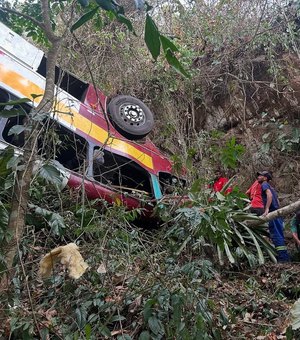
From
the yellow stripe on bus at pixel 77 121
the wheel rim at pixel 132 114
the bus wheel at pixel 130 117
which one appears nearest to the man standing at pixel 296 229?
the yellow stripe on bus at pixel 77 121

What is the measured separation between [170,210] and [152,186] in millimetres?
1465

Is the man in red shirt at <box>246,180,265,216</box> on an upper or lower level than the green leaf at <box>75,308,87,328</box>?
lower

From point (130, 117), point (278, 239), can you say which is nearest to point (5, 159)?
point (278, 239)

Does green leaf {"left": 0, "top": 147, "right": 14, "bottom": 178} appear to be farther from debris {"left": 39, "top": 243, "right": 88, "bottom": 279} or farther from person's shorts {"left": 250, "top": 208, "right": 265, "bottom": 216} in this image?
person's shorts {"left": 250, "top": 208, "right": 265, "bottom": 216}

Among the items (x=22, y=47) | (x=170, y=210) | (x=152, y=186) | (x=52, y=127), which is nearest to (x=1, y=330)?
(x=52, y=127)

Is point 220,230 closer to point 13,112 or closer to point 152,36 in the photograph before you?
point 13,112

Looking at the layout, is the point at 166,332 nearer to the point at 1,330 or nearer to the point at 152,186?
the point at 1,330

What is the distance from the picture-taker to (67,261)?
212 centimetres

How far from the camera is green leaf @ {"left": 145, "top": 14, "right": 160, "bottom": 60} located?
1.65 metres

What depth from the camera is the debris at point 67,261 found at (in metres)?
2.07

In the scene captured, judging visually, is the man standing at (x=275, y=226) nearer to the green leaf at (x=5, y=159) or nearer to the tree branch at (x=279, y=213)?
the tree branch at (x=279, y=213)

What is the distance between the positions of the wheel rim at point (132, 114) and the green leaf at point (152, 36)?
13.7 feet

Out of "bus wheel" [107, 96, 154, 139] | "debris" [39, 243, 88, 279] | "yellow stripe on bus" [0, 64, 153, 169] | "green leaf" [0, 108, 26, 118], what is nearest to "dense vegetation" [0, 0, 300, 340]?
"debris" [39, 243, 88, 279]

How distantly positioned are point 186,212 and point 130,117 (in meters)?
3.21
